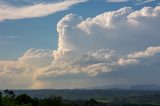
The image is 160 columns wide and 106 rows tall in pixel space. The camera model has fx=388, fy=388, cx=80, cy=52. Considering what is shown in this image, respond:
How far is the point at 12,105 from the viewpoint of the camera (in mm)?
188500

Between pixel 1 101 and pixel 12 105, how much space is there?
21.4 ft

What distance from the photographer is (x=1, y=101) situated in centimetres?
18450
